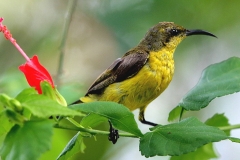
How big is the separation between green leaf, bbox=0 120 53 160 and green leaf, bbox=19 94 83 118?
6cm

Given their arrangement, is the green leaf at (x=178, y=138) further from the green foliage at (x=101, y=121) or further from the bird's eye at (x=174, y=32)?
the bird's eye at (x=174, y=32)

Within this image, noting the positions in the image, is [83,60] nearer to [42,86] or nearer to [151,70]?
[151,70]

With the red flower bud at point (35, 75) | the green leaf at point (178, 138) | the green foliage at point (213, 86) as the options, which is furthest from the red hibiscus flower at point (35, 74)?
the green foliage at point (213, 86)

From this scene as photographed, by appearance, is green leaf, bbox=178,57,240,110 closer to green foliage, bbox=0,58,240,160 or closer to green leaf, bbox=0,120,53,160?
green foliage, bbox=0,58,240,160

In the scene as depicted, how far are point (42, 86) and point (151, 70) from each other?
1.59m


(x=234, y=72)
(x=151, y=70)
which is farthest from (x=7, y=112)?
(x=151, y=70)

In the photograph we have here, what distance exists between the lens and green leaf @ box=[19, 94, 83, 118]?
63.2 inches

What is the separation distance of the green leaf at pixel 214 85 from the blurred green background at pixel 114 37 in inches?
96.0

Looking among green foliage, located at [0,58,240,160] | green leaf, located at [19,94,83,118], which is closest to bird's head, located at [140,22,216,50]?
green foliage, located at [0,58,240,160]

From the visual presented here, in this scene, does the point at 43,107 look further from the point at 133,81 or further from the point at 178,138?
→ the point at 133,81

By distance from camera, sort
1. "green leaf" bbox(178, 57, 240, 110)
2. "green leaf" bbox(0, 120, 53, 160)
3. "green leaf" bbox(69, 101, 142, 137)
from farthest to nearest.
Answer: "green leaf" bbox(178, 57, 240, 110) < "green leaf" bbox(69, 101, 142, 137) < "green leaf" bbox(0, 120, 53, 160)

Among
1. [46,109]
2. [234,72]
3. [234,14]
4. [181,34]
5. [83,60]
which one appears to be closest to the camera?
[46,109]

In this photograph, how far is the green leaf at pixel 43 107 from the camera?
1605 millimetres

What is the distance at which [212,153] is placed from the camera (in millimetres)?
2887
